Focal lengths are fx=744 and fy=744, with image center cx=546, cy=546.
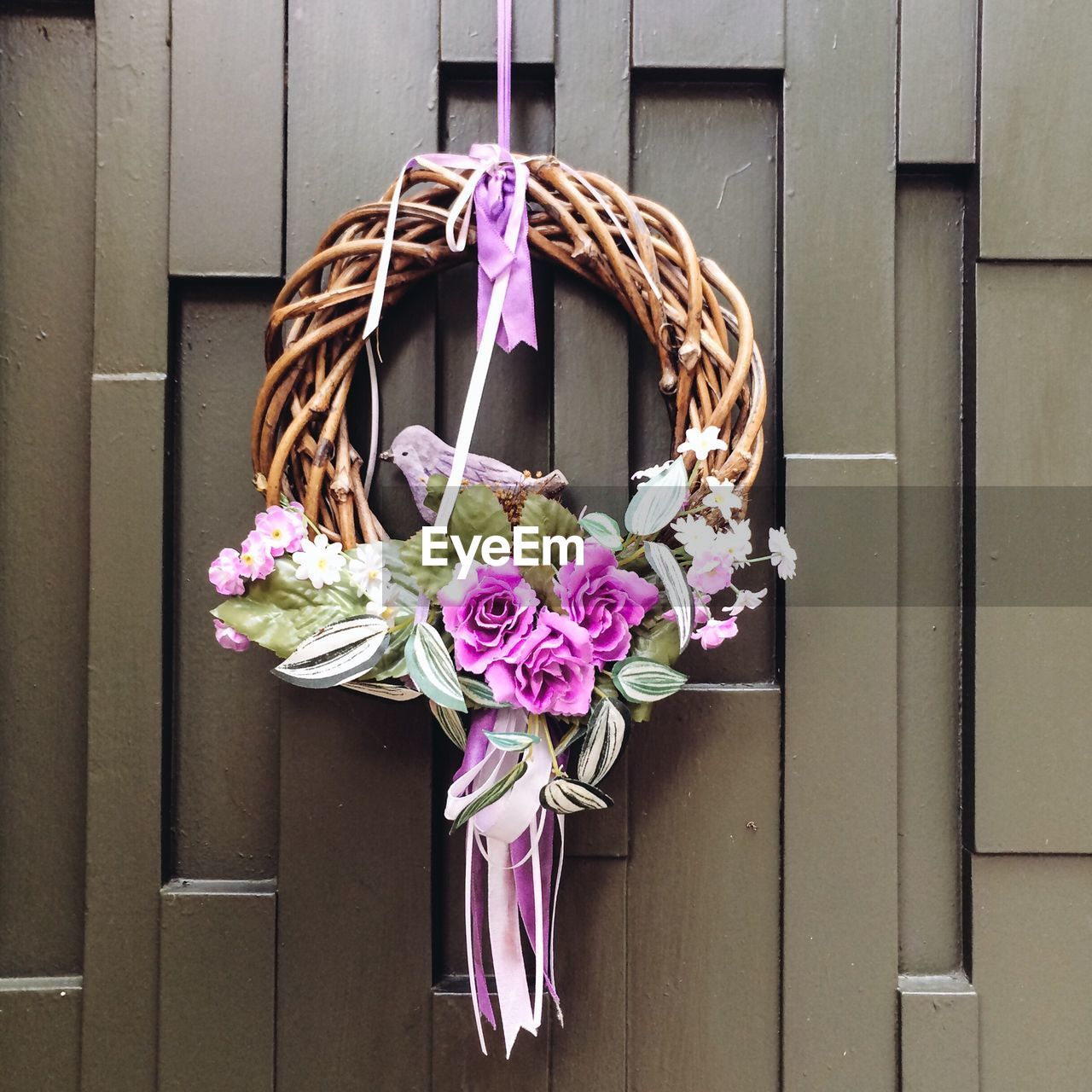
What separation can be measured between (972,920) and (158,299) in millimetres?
1068

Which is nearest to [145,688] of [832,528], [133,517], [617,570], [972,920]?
[133,517]

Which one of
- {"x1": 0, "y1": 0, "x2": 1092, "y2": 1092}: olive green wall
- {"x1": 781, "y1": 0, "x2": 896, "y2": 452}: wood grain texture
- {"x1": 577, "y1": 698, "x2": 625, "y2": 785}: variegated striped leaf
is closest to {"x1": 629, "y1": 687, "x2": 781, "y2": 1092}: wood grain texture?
{"x1": 0, "y1": 0, "x2": 1092, "y2": 1092}: olive green wall

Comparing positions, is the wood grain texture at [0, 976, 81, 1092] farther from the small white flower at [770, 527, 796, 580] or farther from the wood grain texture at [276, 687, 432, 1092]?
the small white flower at [770, 527, 796, 580]

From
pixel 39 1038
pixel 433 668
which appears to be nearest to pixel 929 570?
pixel 433 668

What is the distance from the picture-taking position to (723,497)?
65 cm

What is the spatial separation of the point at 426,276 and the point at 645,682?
442 mm

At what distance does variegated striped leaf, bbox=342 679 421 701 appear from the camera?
2.17ft

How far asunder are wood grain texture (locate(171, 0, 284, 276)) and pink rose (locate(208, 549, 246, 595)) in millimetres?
311

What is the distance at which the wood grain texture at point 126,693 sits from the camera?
2.52ft

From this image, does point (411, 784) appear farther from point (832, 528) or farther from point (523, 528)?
point (832, 528)

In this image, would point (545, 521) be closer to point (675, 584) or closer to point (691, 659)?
point (675, 584)

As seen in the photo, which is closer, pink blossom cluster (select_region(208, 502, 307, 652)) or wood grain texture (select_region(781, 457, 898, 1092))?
pink blossom cluster (select_region(208, 502, 307, 652))

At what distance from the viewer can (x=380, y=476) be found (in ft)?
2.55

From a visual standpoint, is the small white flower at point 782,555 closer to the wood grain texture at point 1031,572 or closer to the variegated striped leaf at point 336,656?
the wood grain texture at point 1031,572
